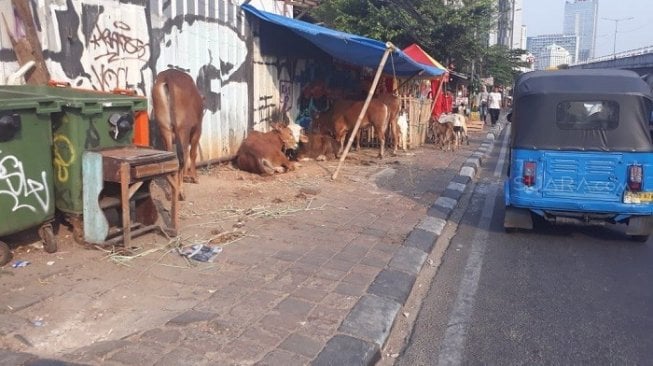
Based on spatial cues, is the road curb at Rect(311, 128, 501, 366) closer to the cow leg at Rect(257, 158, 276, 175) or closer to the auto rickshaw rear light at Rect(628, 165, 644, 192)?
the auto rickshaw rear light at Rect(628, 165, 644, 192)

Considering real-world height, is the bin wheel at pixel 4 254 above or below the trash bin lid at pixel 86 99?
below

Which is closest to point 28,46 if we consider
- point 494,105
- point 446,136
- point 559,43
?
point 446,136

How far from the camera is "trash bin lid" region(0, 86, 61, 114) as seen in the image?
4547 millimetres

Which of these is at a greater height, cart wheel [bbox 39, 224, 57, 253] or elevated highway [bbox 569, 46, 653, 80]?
elevated highway [bbox 569, 46, 653, 80]

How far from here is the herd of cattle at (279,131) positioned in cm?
739

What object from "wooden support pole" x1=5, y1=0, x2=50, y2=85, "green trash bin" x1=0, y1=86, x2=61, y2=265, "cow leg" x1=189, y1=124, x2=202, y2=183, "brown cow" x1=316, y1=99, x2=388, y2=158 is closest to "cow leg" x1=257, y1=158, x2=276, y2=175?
"cow leg" x1=189, y1=124, x2=202, y2=183

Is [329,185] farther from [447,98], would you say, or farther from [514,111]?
[447,98]

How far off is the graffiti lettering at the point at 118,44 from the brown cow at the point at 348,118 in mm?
5805

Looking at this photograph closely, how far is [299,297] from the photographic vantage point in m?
4.60

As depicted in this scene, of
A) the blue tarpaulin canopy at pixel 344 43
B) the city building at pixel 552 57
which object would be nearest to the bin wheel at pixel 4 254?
the blue tarpaulin canopy at pixel 344 43

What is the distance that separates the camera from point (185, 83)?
7.50 metres

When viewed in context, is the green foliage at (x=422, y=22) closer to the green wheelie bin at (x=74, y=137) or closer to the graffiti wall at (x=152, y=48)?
the graffiti wall at (x=152, y=48)

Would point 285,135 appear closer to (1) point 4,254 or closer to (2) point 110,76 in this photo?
(2) point 110,76

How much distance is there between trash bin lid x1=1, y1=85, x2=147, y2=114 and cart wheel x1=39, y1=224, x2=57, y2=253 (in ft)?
3.66
